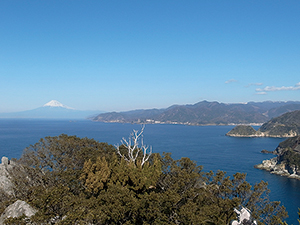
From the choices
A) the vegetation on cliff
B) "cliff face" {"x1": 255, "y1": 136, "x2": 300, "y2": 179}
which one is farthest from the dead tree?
"cliff face" {"x1": 255, "y1": 136, "x2": 300, "y2": 179}

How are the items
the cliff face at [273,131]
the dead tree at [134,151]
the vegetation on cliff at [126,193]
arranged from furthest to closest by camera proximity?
the cliff face at [273,131]
the dead tree at [134,151]
the vegetation on cliff at [126,193]

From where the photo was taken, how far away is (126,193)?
15.5 meters

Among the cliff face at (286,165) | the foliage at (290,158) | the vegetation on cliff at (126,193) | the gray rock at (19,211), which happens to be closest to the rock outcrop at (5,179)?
the vegetation on cliff at (126,193)

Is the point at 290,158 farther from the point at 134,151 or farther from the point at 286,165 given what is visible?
the point at 134,151

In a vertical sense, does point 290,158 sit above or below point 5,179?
below

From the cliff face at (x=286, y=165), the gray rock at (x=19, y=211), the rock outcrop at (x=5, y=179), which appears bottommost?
the cliff face at (x=286, y=165)

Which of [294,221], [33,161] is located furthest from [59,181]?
[294,221]

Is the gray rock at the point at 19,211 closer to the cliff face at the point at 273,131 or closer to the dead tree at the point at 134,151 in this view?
the dead tree at the point at 134,151

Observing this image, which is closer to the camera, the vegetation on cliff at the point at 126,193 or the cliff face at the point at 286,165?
the vegetation on cliff at the point at 126,193

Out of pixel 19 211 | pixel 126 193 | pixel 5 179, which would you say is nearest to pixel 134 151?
pixel 5 179

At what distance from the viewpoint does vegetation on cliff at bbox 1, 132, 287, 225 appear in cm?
1234

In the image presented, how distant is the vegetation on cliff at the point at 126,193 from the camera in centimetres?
1234

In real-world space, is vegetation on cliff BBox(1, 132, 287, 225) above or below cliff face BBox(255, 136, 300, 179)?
above

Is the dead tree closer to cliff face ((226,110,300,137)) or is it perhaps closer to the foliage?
the foliage
